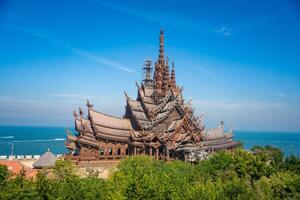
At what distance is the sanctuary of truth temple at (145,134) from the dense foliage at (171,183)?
12.7 m

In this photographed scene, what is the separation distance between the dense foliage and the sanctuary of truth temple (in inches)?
501

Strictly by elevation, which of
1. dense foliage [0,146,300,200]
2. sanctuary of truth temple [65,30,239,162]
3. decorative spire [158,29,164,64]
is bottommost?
dense foliage [0,146,300,200]

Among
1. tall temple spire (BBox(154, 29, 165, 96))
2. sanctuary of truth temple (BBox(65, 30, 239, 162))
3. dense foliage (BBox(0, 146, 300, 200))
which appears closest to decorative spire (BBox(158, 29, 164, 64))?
tall temple spire (BBox(154, 29, 165, 96))

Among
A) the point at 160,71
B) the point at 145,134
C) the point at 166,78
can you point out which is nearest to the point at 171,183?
the point at 145,134

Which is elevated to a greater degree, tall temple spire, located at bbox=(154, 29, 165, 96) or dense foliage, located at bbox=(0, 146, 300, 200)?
tall temple spire, located at bbox=(154, 29, 165, 96)

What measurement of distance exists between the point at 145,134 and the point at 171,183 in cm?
2540

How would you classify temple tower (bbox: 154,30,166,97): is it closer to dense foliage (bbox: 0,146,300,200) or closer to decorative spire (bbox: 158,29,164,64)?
decorative spire (bbox: 158,29,164,64)

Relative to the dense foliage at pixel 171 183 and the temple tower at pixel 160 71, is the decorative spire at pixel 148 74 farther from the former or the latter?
the dense foliage at pixel 171 183

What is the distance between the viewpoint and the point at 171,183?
27359 millimetres

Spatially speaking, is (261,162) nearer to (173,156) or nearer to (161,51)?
(173,156)

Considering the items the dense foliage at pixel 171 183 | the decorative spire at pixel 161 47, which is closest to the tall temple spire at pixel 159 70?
the decorative spire at pixel 161 47

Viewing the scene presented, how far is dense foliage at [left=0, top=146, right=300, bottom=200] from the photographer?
2336 centimetres

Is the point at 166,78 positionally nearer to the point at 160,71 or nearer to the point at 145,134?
the point at 160,71

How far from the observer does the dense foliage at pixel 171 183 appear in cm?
2336
